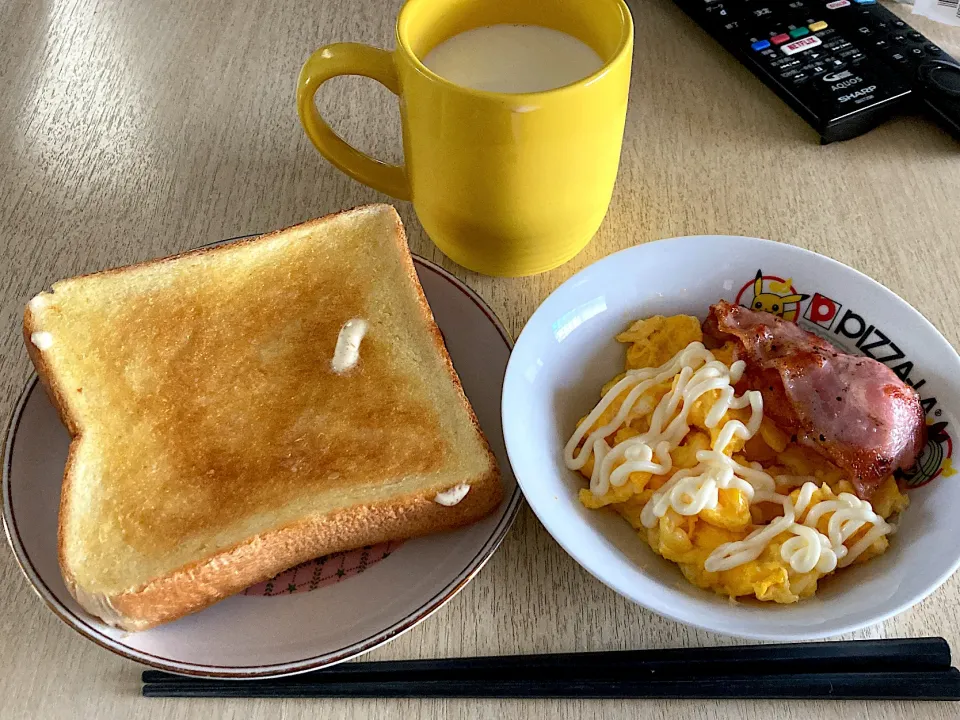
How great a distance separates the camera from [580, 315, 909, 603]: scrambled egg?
2.19 ft

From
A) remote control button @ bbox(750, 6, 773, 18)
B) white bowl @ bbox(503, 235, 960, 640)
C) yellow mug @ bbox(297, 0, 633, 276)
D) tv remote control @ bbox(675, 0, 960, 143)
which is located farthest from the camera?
remote control button @ bbox(750, 6, 773, 18)

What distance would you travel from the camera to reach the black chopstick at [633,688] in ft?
2.21

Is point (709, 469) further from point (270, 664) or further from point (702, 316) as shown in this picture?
point (270, 664)

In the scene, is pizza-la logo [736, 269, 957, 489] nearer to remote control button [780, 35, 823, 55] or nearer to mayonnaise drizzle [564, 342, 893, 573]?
mayonnaise drizzle [564, 342, 893, 573]

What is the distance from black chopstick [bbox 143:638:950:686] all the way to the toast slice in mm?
115

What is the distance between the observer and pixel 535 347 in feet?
2.64

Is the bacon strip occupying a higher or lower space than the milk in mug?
lower

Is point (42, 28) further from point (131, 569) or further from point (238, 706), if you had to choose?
point (238, 706)

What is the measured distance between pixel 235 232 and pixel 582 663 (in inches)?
28.4

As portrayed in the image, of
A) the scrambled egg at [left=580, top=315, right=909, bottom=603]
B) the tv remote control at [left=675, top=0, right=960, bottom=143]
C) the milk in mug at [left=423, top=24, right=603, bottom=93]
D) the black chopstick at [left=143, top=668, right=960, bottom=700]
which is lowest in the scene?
the black chopstick at [left=143, top=668, right=960, bottom=700]

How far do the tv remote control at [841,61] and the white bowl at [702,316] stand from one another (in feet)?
1.33

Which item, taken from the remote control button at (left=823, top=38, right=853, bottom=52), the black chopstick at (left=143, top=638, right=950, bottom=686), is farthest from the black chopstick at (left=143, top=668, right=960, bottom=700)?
the remote control button at (left=823, top=38, right=853, bottom=52)

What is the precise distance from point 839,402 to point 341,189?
713 mm

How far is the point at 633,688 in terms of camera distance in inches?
26.8
